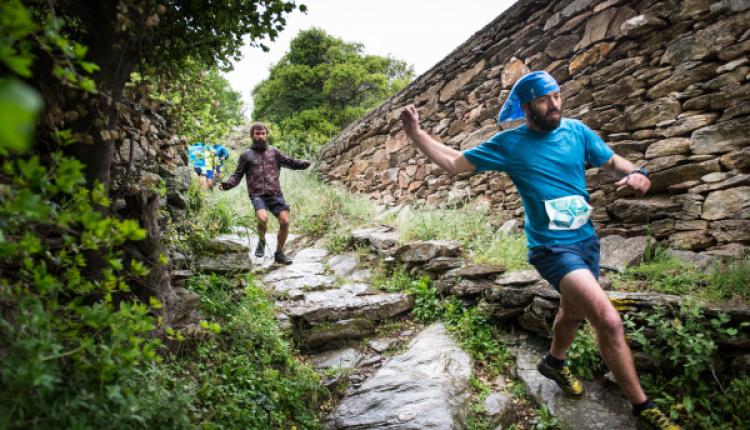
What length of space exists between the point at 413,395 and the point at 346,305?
1.36 metres

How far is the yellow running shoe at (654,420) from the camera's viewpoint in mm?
1799

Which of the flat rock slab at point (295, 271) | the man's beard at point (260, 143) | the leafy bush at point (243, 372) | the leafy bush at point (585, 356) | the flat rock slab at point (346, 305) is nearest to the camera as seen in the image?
the leafy bush at point (243, 372)

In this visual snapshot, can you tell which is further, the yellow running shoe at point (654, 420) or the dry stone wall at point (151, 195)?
the dry stone wall at point (151, 195)

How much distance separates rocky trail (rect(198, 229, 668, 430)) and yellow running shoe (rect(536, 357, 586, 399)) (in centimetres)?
7

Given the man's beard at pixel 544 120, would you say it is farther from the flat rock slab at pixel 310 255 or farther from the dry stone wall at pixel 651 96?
the flat rock slab at pixel 310 255

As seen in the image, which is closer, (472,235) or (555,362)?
(555,362)

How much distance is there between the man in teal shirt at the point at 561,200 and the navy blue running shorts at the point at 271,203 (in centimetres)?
313

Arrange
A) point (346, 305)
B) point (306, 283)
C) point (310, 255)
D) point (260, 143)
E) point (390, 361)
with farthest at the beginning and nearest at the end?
point (310, 255), point (260, 143), point (306, 283), point (346, 305), point (390, 361)

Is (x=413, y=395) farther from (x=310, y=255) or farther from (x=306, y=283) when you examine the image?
(x=310, y=255)

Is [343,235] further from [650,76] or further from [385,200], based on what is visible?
[650,76]

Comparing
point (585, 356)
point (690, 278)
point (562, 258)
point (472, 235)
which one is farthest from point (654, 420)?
point (472, 235)

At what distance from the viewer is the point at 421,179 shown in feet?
21.4

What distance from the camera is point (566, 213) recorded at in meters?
2.00

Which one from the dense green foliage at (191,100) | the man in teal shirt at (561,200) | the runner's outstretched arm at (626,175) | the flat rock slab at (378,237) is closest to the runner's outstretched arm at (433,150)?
the man in teal shirt at (561,200)
